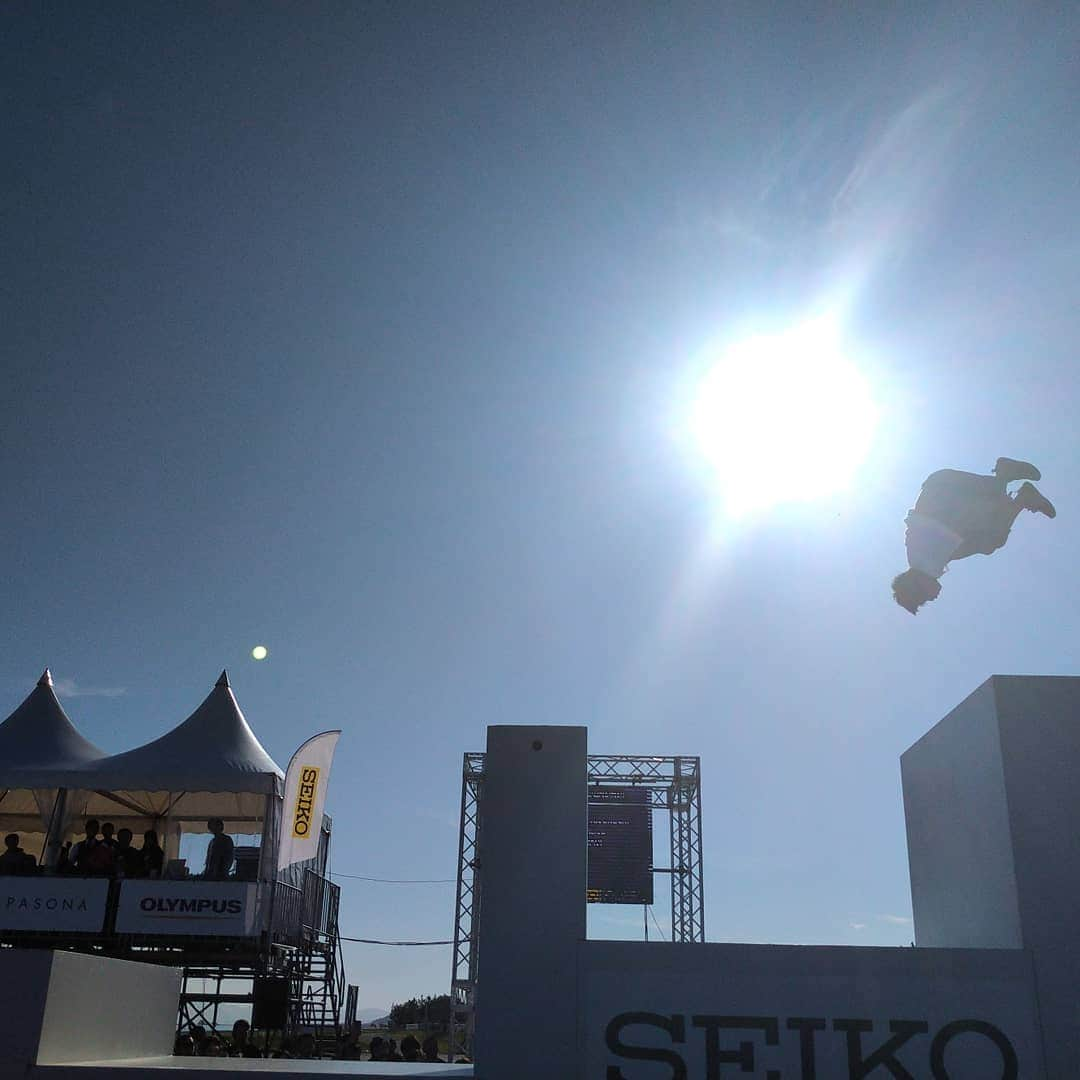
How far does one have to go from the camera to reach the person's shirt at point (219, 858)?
14883 millimetres

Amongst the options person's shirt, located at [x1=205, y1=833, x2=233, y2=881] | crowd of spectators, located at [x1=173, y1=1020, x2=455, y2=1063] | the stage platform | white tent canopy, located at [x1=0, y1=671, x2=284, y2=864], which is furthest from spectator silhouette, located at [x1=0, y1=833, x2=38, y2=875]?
the stage platform

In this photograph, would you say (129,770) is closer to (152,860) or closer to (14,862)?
(152,860)

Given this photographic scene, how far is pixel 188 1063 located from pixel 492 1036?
1952mm

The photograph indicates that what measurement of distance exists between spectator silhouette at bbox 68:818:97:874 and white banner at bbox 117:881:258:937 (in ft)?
2.34

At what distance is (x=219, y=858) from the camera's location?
49.1 ft

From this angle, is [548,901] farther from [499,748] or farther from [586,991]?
[499,748]

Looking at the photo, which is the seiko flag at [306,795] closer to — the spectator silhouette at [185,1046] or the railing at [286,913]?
the railing at [286,913]

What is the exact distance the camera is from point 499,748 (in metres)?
7.61

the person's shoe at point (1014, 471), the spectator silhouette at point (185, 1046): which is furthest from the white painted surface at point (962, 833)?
the spectator silhouette at point (185, 1046)

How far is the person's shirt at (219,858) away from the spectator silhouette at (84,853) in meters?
1.59

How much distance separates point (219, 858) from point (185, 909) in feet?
Result: 2.62

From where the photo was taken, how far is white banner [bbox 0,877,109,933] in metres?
14.3

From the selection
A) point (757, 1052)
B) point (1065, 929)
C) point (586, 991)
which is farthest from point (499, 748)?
point (1065, 929)

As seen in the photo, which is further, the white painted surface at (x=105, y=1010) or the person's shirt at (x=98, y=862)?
the person's shirt at (x=98, y=862)
